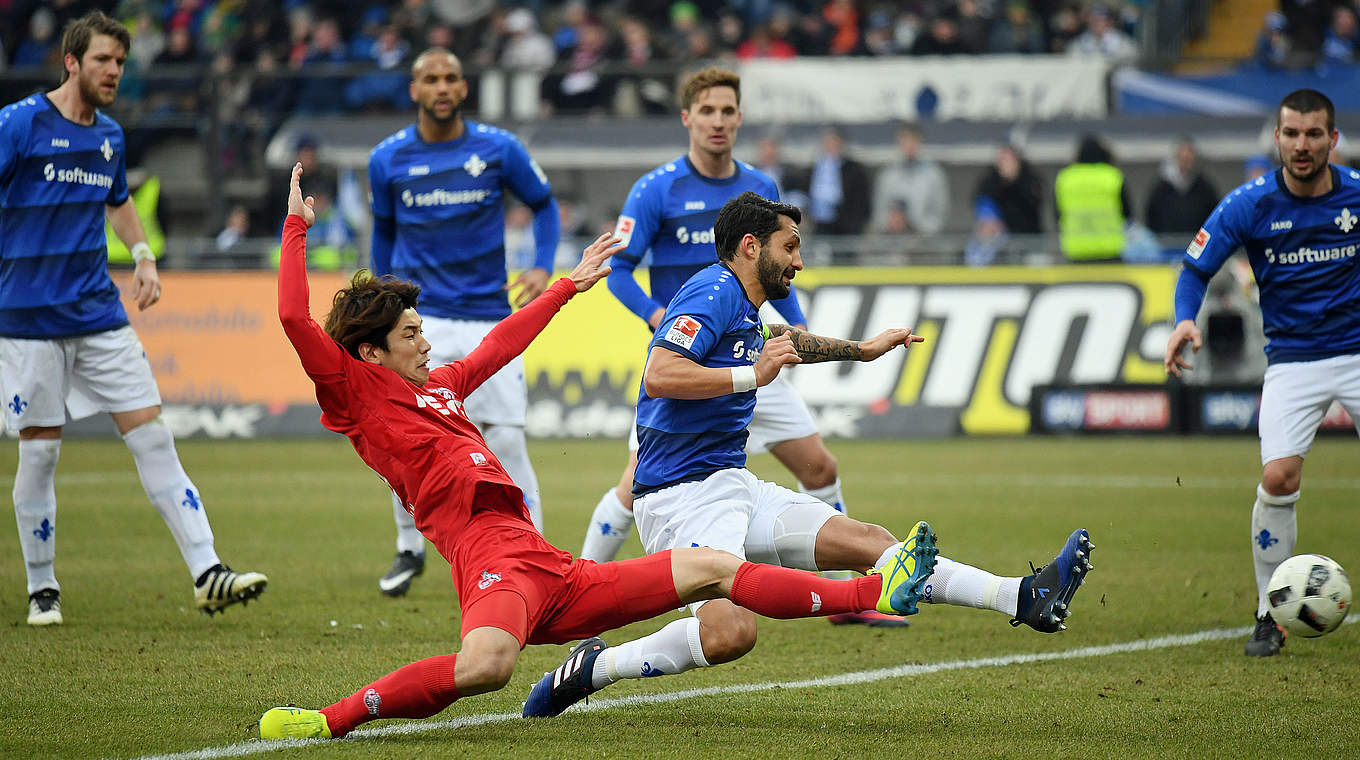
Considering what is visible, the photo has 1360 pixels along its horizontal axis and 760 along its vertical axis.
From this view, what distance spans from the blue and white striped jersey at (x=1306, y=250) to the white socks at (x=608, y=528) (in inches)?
108

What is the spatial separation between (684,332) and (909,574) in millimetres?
1216

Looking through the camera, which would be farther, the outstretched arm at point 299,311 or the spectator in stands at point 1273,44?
the spectator in stands at point 1273,44

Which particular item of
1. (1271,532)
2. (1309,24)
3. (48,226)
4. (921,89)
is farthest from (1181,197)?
(48,226)

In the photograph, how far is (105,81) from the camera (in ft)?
23.9

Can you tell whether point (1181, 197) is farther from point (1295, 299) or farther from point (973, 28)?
point (1295, 299)

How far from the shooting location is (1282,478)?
22.3 feet

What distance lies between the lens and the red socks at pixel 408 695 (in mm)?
4887

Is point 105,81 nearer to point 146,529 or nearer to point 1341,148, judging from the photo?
point 146,529

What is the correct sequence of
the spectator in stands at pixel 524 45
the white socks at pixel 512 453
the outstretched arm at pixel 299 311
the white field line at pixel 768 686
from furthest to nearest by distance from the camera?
the spectator in stands at pixel 524 45 → the white socks at pixel 512 453 → the outstretched arm at pixel 299 311 → the white field line at pixel 768 686

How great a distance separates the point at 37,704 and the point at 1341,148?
1672cm

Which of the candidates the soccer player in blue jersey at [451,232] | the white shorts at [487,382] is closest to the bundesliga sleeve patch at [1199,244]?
the soccer player in blue jersey at [451,232]

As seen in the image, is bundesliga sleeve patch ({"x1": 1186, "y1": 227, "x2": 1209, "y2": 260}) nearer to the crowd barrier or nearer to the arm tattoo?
Answer: the arm tattoo

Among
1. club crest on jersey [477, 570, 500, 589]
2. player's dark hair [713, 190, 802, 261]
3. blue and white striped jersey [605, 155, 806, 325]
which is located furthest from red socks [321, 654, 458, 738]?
blue and white striped jersey [605, 155, 806, 325]

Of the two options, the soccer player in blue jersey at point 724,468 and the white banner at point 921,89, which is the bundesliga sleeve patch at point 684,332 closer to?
the soccer player in blue jersey at point 724,468
